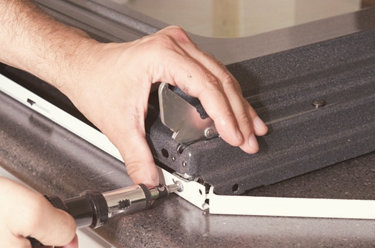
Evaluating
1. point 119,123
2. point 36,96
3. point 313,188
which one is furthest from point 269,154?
point 36,96

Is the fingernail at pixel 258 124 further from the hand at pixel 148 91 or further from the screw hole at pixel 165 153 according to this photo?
the screw hole at pixel 165 153

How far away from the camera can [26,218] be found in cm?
94

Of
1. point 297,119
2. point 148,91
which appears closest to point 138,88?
point 148,91

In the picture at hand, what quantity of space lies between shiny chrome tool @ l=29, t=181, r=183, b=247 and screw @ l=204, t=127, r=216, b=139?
86 millimetres

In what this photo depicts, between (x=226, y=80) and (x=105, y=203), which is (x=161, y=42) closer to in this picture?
(x=226, y=80)

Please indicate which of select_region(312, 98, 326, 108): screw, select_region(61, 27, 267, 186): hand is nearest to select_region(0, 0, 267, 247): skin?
select_region(61, 27, 267, 186): hand

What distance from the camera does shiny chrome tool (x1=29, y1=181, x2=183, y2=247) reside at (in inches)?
39.8

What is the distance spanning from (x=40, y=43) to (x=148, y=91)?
0.94 feet

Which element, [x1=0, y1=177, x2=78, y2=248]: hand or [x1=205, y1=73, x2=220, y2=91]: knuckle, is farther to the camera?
[x1=205, y1=73, x2=220, y2=91]: knuckle

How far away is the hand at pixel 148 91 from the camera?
1084 millimetres

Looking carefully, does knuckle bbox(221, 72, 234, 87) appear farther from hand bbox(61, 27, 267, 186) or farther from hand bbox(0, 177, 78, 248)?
hand bbox(0, 177, 78, 248)

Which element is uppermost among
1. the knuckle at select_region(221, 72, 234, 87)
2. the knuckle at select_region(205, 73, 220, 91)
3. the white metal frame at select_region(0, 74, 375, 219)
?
the knuckle at select_region(205, 73, 220, 91)

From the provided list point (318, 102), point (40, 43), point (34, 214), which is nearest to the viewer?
point (34, 214)

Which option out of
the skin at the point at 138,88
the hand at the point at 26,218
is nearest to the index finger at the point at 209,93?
the skin at the point at 138,88
